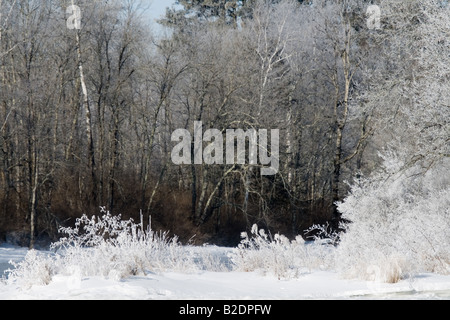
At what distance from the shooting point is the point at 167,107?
27469mm

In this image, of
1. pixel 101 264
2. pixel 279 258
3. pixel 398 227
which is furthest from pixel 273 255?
pixel 398 227

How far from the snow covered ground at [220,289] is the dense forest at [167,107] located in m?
8.42

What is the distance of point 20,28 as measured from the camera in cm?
2277

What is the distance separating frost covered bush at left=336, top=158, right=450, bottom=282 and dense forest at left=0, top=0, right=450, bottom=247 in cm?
109

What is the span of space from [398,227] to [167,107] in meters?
15.0

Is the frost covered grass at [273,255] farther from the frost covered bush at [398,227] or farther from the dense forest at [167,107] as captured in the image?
the dense forest at [167,107]

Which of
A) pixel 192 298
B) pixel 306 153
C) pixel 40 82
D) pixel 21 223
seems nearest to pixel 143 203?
pixel 21 223

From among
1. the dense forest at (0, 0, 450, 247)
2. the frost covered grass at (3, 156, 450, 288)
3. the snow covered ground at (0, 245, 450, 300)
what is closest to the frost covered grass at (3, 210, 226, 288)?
the frost covered grass at (3, 156, 450, 288)

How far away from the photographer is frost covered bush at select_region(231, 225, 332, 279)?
968 cm

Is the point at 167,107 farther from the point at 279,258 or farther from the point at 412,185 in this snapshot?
the point at 279,258

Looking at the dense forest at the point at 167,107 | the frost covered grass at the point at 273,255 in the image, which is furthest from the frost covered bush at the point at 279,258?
the dense forest at the point at 167,107
